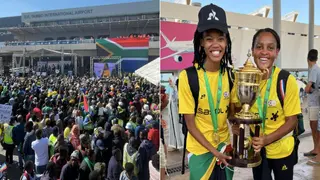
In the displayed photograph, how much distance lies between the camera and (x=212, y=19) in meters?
1.43

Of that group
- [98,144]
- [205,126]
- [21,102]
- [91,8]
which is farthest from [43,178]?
[205,126]

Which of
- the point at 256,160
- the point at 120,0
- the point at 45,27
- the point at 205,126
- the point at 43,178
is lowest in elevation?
the point at 43,178

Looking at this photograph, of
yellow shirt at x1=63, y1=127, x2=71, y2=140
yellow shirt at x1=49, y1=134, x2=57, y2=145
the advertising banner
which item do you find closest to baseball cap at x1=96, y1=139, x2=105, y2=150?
yellow shirt at x1=63, y1=127, x2=71, y2=140

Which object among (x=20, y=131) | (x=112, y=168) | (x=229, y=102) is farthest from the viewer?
(x=20, y=131)

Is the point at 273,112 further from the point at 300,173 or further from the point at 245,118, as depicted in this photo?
the point at 300,173

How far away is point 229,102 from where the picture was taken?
1551 millimetres

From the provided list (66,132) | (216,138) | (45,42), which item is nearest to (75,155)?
(66,132)

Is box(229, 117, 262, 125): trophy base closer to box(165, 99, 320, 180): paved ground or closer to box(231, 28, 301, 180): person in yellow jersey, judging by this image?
box(231, 28, 301, 180): person in yellow jersey

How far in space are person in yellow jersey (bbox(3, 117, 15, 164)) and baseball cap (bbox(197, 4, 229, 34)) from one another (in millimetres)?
3646

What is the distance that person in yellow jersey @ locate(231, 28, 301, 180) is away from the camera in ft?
5.22

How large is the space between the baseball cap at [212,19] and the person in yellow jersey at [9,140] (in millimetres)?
3646

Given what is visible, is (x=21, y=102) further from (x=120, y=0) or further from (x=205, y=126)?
(x=205, y=126)

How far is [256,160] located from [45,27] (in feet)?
8.86

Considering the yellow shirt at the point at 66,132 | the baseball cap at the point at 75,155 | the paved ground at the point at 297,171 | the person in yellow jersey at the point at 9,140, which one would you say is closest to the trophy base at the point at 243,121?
the paved ground at the point at 297,171
